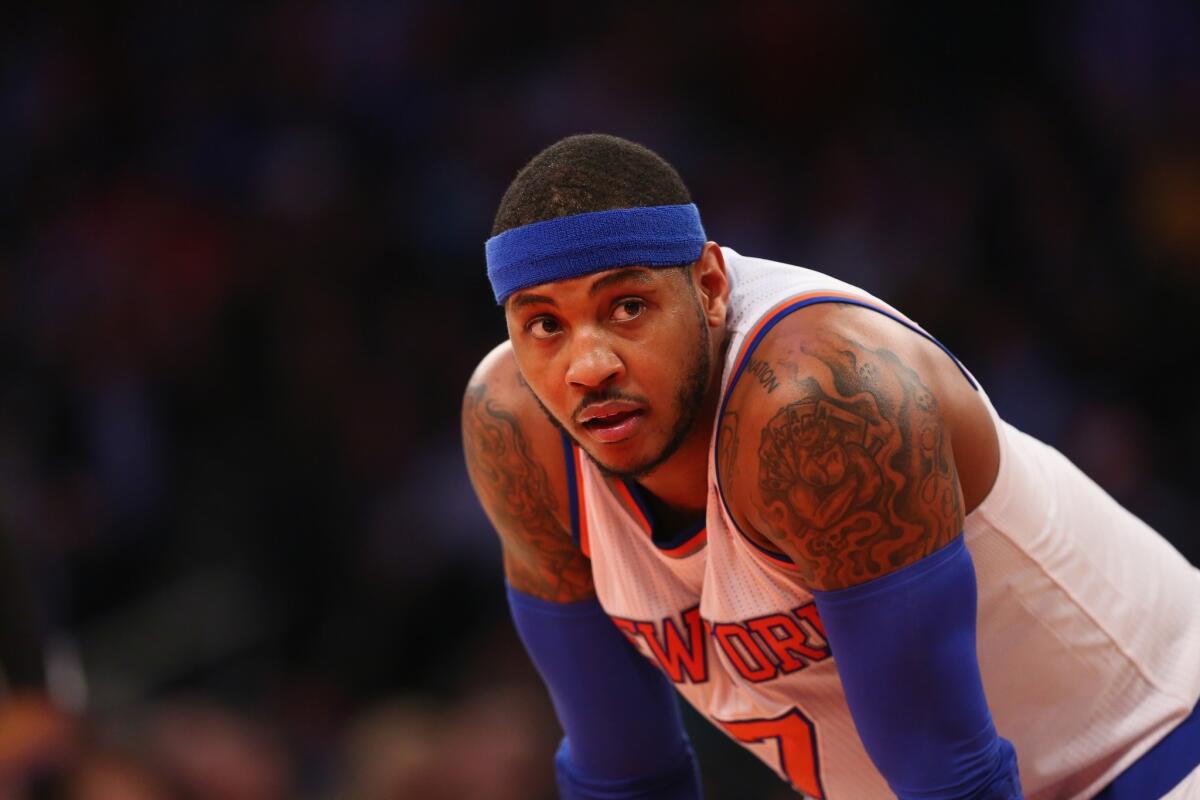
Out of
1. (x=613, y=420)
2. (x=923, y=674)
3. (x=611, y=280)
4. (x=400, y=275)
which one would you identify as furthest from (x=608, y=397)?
(x=400, y=275)

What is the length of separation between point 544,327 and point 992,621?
2.52ft

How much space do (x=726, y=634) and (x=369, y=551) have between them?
3121 mm

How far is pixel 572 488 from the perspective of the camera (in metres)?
2.21

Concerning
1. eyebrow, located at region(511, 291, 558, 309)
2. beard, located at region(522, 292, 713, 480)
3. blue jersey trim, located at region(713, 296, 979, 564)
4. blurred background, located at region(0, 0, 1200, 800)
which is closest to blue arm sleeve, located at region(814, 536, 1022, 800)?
blue jersey trim, located at region(713, 296, 979, 564)

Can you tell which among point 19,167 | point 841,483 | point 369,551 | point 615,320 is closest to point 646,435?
point 615,320

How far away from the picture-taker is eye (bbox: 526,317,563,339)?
6.31 feet

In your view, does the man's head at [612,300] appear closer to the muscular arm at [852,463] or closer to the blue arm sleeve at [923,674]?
the muscular arm at [852,463]

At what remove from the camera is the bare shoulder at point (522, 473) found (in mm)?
2221

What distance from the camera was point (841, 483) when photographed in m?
1.70

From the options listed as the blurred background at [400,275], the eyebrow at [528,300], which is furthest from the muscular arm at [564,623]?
the blurred background at [400,275]

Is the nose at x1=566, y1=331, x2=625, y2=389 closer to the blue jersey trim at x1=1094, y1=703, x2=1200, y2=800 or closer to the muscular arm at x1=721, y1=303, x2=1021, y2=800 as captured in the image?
the muscular arm at x1=721, y1=303, x2=1021, y2=800

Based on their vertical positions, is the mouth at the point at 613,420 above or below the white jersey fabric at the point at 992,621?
above

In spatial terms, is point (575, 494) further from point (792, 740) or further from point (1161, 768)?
point (1161, 768)

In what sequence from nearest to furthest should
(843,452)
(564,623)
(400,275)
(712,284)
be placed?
1. (843,452)
2. (712,284)
3. (564,623)
4. (400,275)
